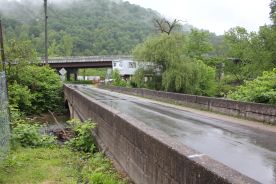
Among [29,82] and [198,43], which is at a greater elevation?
[198,43]

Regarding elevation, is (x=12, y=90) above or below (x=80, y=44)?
below

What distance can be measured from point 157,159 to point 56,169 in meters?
5.19

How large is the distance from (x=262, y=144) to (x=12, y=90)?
86.3 ft

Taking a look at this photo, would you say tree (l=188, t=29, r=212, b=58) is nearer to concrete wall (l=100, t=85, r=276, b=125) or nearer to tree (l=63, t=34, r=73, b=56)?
concrete wall (l=100, t=85, r=276, b=125)

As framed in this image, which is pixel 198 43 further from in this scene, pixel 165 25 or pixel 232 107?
pixel 232 107

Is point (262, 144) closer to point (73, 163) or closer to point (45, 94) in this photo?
point (73, 163)

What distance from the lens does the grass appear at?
8.82 meters

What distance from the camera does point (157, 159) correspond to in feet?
20.1

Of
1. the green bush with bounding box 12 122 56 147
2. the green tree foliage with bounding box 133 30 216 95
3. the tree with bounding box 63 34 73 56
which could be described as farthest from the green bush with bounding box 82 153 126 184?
the tree with bounding box 63 34 73 56

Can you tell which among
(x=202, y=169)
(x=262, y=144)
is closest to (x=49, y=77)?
(x=262, y=144)

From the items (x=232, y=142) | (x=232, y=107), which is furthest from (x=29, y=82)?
(x=232, y=142)

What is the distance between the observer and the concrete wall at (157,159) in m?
4.47

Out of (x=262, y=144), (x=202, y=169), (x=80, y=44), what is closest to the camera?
(x=202, y=169)

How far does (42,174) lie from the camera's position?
9719 millimetres
